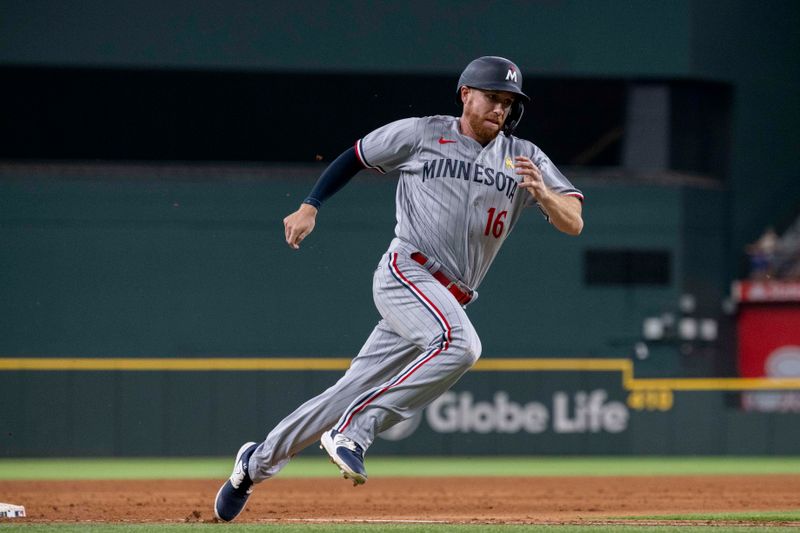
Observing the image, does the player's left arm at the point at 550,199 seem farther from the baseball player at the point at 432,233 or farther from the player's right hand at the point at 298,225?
the player's right hand at the point at 298,225

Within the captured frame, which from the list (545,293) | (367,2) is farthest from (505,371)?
(367,2)

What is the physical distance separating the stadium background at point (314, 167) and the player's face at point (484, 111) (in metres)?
9.34

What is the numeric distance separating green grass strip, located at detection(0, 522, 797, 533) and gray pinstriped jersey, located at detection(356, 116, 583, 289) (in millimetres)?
1067

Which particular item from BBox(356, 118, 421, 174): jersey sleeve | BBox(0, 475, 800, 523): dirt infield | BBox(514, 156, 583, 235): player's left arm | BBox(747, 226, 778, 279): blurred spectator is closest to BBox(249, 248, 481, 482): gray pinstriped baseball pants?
BBox(356, 118, 421, 174): jersey sleeve

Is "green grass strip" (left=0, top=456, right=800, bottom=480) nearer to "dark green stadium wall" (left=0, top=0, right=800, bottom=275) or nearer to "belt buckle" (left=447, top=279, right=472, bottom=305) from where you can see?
"dark green stadium wall" (left=0, top=0, right=800, bottom=275)

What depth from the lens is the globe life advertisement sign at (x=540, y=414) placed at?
42.5 feet

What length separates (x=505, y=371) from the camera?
13.1m

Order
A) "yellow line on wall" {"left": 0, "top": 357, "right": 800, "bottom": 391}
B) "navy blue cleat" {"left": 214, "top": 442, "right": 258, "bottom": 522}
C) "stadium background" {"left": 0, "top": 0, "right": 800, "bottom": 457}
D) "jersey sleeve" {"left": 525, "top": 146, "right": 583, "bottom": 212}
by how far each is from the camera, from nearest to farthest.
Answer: "jersey sleeve" {"left": 525, "top": 146, "right": 583, "bottom": 212}
"navy blue cleat" {"left": 214, "top": 442, "right": 258, "bottom": 522}
"yellow line on wall" {"left": 0, "top": 357, "right": 800, "bottom": 391}
"stadium background" {"left": 0, "top": 0, "right": 800, "bottom": 457}

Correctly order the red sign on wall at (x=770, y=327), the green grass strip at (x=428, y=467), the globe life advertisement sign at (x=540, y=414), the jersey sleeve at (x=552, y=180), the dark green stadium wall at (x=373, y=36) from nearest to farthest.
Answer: the jersey sleeve at (x=552, y=180) < the green grass strip at (x=428, y=467) < the globe life advertisement sign at (x=540, y=414) < the dark green stadium wall at (x=373, y=36) < the red sign on wall at (x=770, y=327)

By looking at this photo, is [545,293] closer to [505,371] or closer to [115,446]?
[505,371]

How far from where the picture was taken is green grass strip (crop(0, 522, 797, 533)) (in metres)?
5.42

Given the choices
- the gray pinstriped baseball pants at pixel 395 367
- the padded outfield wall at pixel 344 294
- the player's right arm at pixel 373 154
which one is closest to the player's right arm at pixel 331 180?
the player's right arm at pixel 373 154

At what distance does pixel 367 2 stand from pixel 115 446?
662cm

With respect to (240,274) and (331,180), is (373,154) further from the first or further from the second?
(240,274)
